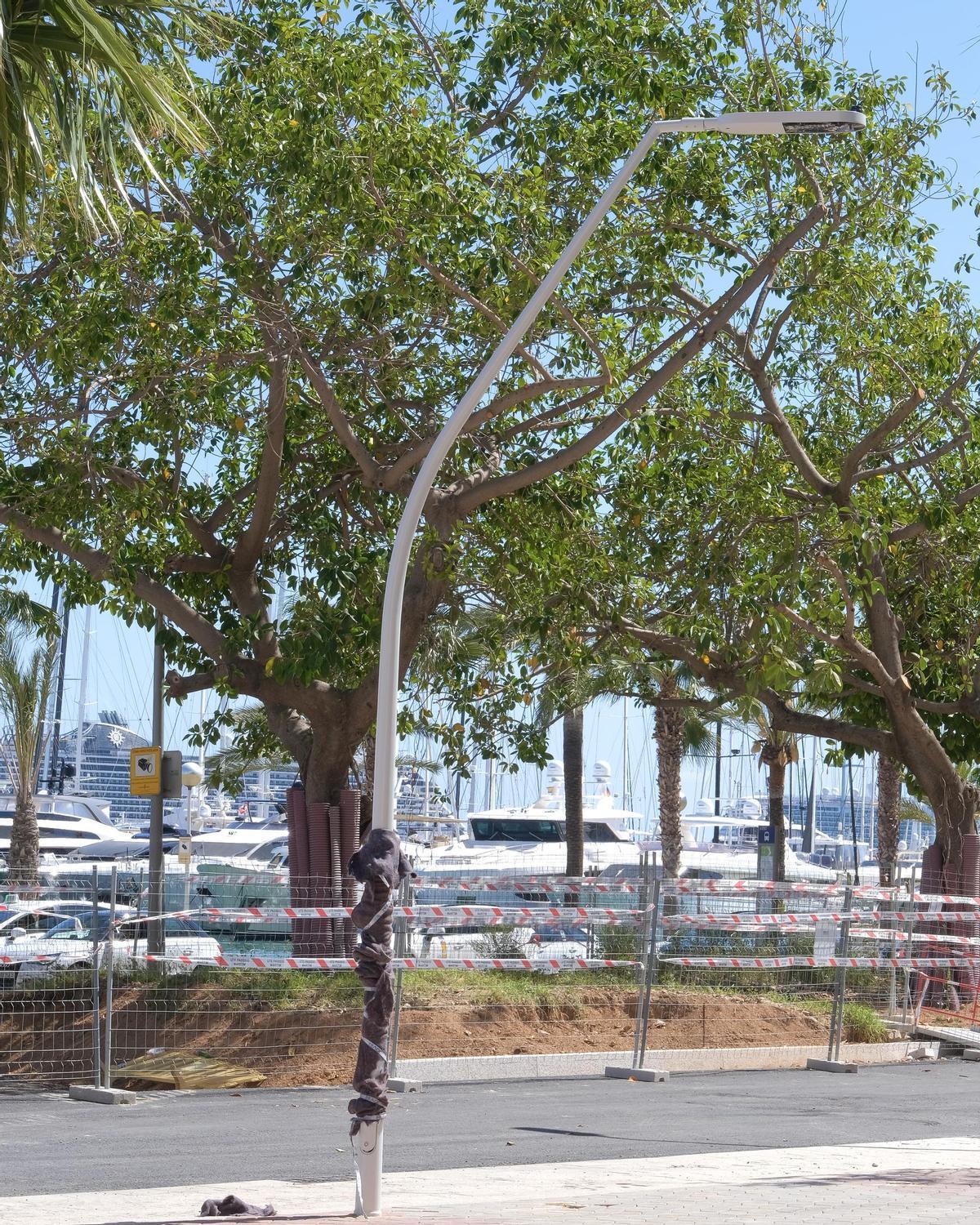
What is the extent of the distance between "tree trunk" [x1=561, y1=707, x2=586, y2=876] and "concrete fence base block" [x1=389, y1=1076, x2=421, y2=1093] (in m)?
23.4

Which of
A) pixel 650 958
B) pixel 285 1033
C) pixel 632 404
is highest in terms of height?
pixel 632 404

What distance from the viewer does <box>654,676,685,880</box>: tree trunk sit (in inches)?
1455

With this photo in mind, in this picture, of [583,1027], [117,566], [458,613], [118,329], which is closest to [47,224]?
[118,329]

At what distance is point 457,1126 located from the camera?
37.6 ft

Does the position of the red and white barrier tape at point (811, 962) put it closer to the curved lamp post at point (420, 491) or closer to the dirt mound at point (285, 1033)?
the dirt mound at point (285, 1033)

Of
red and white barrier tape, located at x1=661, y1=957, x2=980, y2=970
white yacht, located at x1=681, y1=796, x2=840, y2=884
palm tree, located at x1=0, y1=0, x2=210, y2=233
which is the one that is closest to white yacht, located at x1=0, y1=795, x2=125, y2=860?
white yacht, located at x1=681, y1=796, x2=840, y2=884

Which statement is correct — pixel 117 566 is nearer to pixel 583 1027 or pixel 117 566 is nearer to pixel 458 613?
pixel 458 613

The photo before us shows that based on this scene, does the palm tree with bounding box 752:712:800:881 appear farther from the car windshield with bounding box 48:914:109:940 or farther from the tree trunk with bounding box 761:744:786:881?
the car windshield with bounding box 48:914:109:940

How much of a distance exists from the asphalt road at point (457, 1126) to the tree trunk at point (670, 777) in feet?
73.0

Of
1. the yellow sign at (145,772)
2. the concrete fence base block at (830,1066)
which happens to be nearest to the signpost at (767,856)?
the concrete fence base block at (830,1066)

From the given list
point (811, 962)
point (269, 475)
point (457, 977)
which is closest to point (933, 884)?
point (811, 962)

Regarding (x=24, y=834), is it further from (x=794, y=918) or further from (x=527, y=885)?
(x=794, y=918)

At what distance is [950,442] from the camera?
1931cm

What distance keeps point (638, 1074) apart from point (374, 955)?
7101 millimetres
